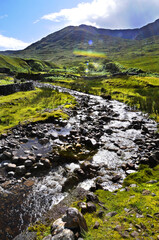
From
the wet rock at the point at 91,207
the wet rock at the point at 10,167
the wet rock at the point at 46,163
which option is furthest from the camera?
the wet rock at the point at 46,163

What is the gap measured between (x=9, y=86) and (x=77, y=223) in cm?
4273

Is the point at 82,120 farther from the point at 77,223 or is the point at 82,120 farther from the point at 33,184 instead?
the point at 77,223

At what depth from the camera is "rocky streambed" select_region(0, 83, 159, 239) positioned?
367 inches

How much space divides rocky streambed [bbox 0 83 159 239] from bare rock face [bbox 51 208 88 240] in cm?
220

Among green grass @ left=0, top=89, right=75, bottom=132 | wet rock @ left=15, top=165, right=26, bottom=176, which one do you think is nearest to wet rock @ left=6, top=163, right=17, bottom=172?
wet rock @ left=15, top=165, right=26, bottom=176

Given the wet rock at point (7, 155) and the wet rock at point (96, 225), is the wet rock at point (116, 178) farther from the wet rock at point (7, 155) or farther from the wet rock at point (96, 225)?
the wet rock at point (7, 155)

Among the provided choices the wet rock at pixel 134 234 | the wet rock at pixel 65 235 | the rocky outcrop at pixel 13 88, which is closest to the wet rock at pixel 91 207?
the wet rock at pixel 65 235

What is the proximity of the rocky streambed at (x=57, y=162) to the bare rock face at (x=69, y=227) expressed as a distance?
2.20m

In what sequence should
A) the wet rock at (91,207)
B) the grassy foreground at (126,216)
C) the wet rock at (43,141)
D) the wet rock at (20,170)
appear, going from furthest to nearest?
the wet rock at (43,141) → the wet rock at (20,170) → the wet rock at (91,207) → the grassy foreground at (126,216)

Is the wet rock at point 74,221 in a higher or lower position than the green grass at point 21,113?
lower

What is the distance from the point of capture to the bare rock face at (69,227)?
615 centimetres

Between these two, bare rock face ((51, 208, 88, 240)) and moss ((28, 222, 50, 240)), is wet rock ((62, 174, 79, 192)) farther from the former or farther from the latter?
bare rock face ((51, 208, 88, 240))

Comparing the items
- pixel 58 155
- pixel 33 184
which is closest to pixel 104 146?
pixel 58 155

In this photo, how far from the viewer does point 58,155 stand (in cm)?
1453
